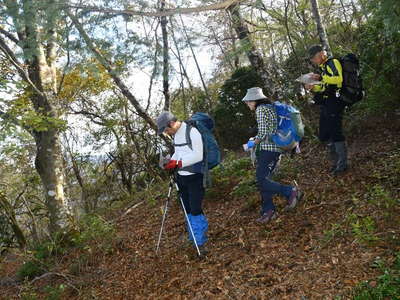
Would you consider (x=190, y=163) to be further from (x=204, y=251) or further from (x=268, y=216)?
(x=268, y=216)

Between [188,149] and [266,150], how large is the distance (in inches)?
43.9

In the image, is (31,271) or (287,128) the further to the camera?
(31,271)

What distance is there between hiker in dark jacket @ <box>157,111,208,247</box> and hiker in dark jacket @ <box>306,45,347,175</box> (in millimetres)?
2088

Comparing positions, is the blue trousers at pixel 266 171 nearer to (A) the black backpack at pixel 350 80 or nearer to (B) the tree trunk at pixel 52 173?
(A) the black backpack at pixel 350 80

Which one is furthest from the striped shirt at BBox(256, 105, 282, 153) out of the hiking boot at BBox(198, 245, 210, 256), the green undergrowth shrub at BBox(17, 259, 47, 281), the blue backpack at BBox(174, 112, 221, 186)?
the green undergrowth shrub at BBox(17, 259, 47, 281)

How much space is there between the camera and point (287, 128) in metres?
4.77

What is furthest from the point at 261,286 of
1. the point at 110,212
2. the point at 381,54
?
the point at 110,212

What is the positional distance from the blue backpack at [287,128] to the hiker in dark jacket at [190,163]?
1.11 meters

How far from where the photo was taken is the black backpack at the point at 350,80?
5.00 m

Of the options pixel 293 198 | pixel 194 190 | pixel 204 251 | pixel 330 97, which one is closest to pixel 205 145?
pixel 194 190

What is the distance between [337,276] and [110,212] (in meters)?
7.65

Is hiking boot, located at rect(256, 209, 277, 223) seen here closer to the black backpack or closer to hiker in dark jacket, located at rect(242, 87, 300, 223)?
hiker in dark jacket, located at rect(242, 87, 300, 223)

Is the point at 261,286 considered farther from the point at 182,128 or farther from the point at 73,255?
the point at 73,255

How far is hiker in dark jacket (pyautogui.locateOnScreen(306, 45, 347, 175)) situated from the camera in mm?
5039
